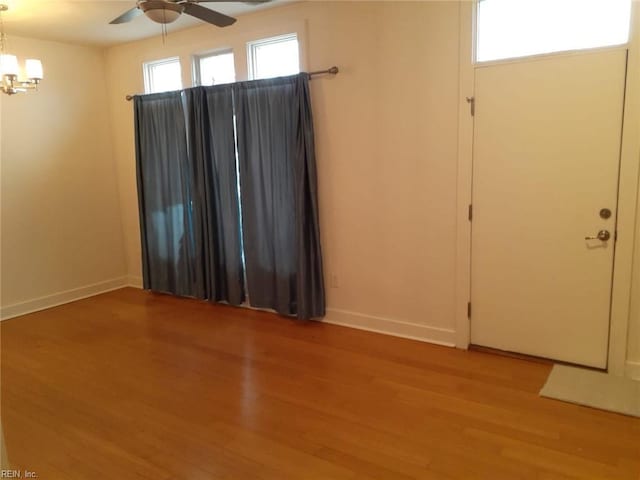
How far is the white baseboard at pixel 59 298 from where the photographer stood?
15.0 ft

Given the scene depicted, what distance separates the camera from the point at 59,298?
4.93 metres

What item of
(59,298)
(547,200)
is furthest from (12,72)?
(547,200)

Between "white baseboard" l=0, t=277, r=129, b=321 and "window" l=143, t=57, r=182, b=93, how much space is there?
2.32 metres

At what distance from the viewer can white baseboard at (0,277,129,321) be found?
15.0 feet

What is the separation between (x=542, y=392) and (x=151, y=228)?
161 inches

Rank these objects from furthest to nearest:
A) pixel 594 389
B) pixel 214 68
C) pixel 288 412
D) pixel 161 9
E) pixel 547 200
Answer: pixel 214 68
pixel 547 200
pixel 594 389
pixel 288 412
pixel 161 9

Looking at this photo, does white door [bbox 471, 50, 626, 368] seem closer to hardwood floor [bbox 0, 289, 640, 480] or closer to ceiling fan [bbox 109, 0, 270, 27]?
hardwood floor [bbox 0, 289, 640, 480]

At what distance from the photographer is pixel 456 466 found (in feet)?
6.93

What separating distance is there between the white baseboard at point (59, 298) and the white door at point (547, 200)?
4256 millimetres

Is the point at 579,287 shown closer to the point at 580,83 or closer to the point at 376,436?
the point at 580,83

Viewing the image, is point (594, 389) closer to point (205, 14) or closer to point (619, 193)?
point (619, 193)

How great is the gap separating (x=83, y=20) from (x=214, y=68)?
1198mm

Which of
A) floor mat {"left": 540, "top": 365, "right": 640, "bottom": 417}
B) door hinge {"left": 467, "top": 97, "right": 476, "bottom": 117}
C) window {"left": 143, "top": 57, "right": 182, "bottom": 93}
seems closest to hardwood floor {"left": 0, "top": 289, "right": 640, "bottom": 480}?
floor mat {"left": 540, "top": 365, "right": 640, "bottom": 417}

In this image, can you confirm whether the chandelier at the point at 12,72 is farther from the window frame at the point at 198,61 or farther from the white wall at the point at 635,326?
the white wall at the point at 635,326
